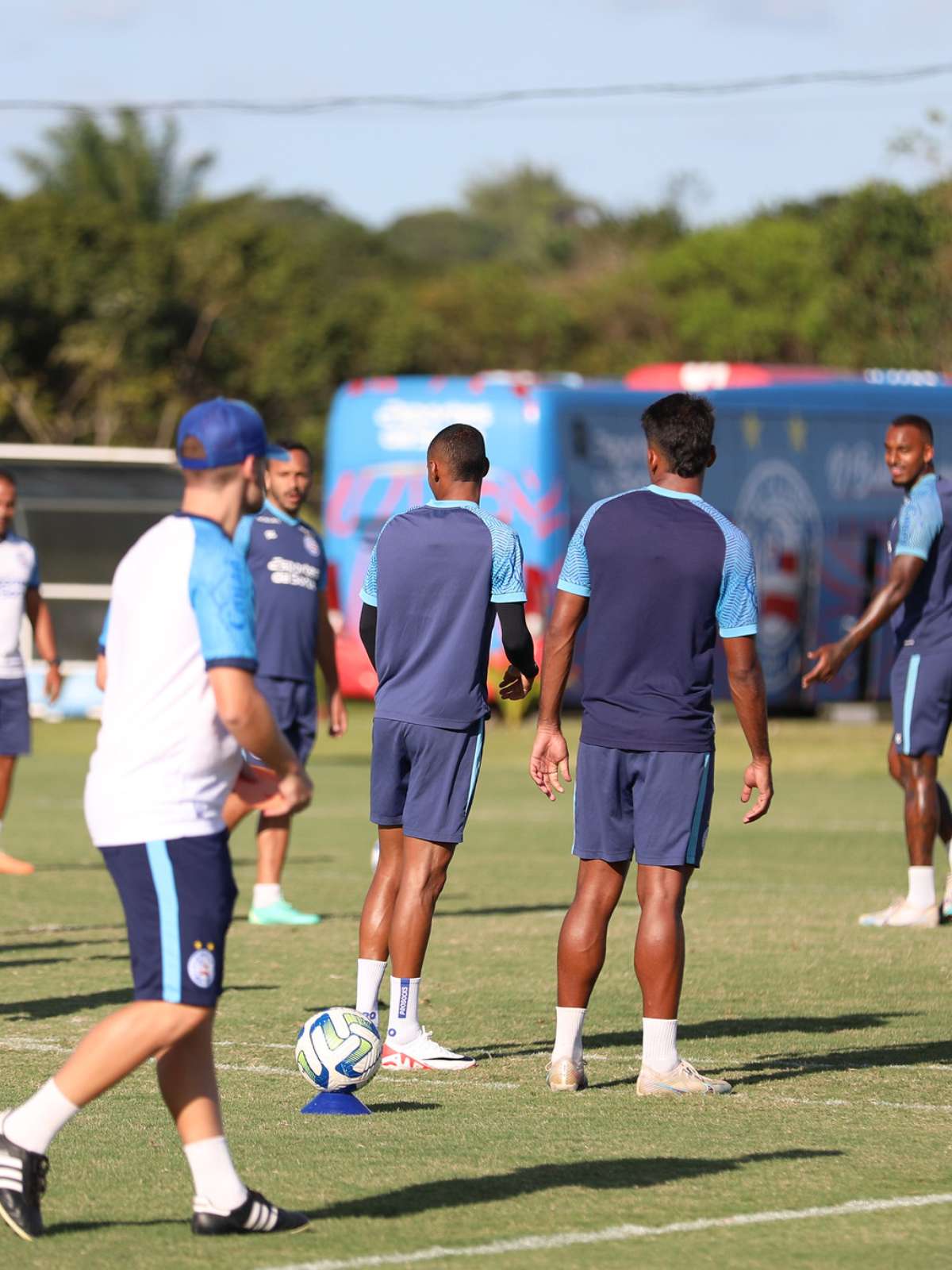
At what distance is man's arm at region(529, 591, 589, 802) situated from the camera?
7.51 m

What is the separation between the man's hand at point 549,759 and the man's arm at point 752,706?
593 mm

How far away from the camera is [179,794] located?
5.23 m

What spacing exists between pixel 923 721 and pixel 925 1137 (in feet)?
17.2

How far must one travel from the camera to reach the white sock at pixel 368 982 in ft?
26.2

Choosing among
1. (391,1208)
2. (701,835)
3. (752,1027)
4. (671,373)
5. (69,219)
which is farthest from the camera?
(69,219)

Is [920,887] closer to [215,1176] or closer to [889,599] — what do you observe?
[889,599]

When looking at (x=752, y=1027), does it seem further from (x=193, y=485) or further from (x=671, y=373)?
(x=671, y=373)

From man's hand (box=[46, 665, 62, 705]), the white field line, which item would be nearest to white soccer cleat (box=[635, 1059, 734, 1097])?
the white field line

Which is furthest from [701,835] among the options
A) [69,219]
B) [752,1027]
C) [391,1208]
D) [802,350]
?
[802,350]

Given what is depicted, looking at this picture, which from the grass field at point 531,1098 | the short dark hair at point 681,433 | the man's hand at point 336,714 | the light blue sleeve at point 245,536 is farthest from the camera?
the light blue sleeve at point 245,536

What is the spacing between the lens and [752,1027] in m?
8.75

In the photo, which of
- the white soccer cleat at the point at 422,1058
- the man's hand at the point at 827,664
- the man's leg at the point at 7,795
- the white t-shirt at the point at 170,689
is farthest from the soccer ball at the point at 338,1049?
the man's leg at the point at 7,795

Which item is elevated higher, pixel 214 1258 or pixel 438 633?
pixel 438 633

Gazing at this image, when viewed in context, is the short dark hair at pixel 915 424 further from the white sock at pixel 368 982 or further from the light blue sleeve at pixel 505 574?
the white sock at pixel 368 982
